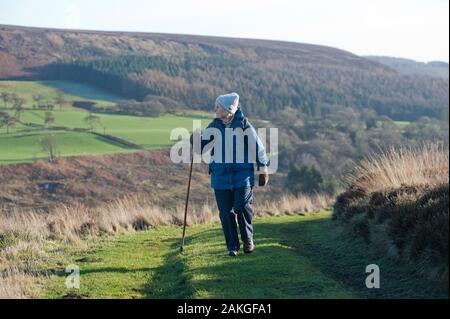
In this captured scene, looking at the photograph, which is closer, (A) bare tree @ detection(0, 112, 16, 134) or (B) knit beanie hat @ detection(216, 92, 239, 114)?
(B) knit beanie hat @ detection(216, 92, 239, 114)

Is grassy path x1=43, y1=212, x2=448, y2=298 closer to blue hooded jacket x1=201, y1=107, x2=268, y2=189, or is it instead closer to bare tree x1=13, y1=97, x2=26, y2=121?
blue hooded jacket x1=201, y1=107, x2=268, y2=189

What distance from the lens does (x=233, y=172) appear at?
9.55m

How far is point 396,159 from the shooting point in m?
15.5

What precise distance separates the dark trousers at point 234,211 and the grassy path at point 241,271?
314 mm

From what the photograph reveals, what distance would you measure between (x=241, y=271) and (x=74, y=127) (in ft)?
111

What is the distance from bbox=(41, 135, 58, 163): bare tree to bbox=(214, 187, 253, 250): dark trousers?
26.8 metres

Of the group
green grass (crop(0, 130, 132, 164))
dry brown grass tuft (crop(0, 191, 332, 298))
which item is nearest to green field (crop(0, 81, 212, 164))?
green grass (crop(0, 130, 132, 164))

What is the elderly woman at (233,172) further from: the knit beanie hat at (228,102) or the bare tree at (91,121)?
the bare tree at (91,121)

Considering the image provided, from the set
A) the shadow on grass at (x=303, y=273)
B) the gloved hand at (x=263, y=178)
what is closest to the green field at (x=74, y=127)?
the shadow on grass at (x=303, y=273)

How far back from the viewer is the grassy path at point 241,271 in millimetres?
7770

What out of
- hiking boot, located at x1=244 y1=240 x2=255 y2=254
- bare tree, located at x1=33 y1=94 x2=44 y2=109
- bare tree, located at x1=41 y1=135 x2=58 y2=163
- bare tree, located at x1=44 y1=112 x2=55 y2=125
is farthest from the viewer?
bare tree, located at x1=33 y1=94 x2=44 y2=109

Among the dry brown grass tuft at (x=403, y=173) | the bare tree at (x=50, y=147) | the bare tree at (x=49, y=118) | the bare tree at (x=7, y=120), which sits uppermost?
the dry brown grass tuft at (x=403, y=173)

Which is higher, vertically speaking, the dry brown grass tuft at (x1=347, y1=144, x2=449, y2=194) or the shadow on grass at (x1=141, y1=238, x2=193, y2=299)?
the dry brown grass tuft at (x1=347, y1=144, x2=449, y2=194)

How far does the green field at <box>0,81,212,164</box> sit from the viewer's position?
31375 millimetres
